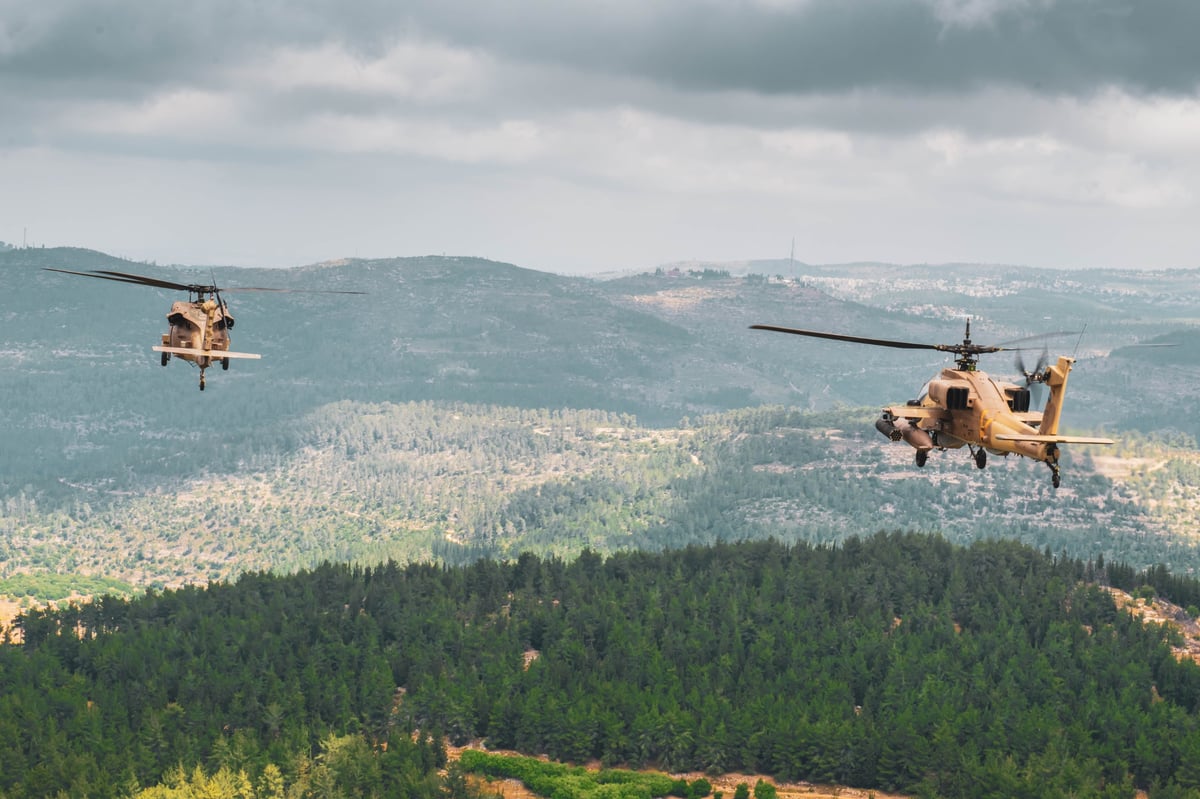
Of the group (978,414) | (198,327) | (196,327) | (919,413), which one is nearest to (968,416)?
(978,414)

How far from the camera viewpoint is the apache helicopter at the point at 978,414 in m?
129

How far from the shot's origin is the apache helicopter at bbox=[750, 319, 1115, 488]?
12899 cm

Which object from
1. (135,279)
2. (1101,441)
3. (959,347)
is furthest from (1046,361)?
(135,279)

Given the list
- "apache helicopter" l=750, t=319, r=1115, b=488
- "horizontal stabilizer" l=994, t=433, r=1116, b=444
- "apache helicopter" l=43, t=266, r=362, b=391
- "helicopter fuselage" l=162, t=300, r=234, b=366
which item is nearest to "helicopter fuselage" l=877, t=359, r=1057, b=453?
"apache helicopter" l=750, t=319, r=1115, b=488

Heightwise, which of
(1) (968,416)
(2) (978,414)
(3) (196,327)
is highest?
(3) (196,327)

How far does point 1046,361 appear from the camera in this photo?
138 metres

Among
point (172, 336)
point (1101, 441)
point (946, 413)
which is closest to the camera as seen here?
point (1101, 441)

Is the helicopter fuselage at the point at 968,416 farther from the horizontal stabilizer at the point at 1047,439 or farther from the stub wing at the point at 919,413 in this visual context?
the horizontal stabilizer at the point at 1047,439

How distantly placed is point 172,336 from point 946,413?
6947 centimetres

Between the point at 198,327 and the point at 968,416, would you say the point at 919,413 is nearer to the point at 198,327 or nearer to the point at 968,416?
the point at 968,416

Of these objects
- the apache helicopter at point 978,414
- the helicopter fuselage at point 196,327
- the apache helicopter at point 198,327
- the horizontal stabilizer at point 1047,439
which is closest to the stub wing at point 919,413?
the apache helicopter at point 978,414

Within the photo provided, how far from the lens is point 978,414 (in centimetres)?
13362

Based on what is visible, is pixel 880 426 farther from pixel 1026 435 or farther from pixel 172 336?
pixel 172 336

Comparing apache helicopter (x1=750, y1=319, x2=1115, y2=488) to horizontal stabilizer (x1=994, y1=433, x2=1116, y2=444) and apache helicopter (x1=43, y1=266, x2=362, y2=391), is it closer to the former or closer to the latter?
horizontal stabilizer (x1=994, y1=433, x2=1116, y2=444)
